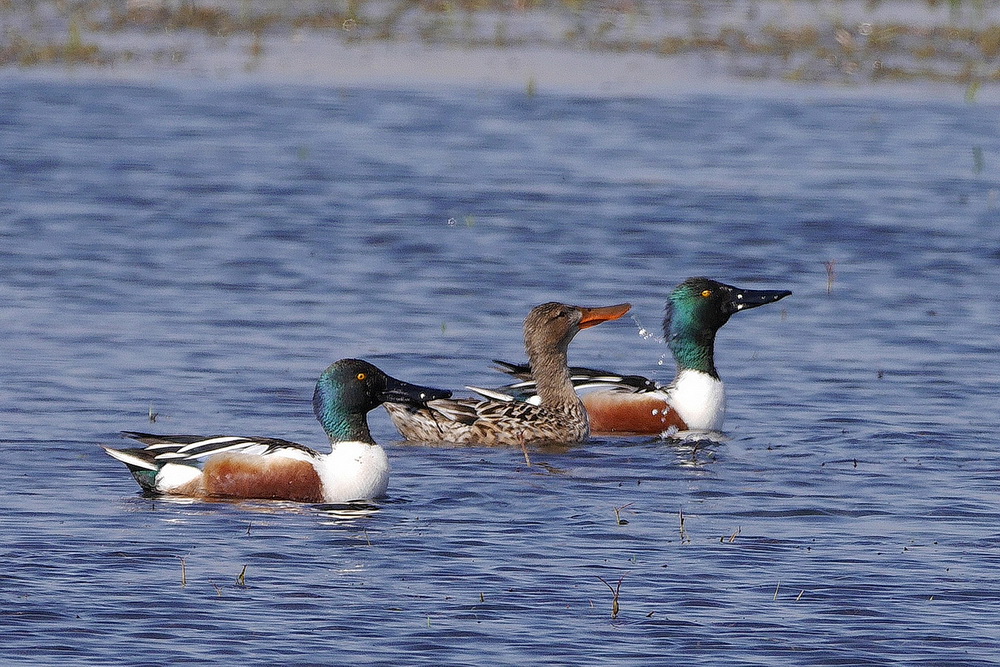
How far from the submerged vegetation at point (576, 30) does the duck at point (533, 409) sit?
46.1 ft

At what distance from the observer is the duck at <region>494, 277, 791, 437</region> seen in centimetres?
1162

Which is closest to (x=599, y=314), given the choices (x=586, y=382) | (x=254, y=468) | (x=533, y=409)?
(x=586, y=382)

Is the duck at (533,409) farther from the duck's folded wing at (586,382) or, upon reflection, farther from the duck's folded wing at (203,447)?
the duck's folded wing at (203,447)

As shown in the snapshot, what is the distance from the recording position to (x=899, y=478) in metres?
10.1

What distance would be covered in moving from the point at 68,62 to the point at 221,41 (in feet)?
9.47

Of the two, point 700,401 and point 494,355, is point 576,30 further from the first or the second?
point 700,401

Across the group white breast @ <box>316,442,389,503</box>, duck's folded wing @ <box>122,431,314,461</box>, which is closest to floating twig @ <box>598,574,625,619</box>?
white breast @ <box>316,442,389,503</box>

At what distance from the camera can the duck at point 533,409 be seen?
11.1m

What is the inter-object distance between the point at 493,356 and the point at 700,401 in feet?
6.28

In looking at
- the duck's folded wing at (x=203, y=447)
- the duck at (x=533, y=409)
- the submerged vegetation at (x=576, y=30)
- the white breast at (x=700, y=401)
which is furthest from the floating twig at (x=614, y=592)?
the submerged vegetation at (x=576, y=30)

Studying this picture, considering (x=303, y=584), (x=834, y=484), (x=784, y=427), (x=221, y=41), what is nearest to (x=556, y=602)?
(x=303, y=584)

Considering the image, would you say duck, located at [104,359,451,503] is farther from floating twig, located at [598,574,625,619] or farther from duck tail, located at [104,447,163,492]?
floating twig, located at [598,574,625,619]

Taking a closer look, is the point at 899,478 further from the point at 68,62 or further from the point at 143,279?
the point at 68,62

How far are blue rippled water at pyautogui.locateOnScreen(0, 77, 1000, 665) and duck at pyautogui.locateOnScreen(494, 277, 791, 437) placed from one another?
0.88 ft
